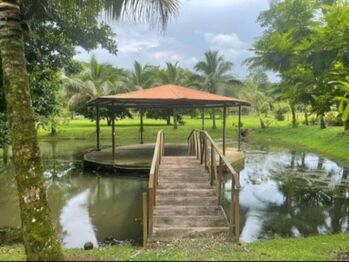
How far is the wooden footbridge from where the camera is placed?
592cm

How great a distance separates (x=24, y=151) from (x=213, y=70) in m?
32.0

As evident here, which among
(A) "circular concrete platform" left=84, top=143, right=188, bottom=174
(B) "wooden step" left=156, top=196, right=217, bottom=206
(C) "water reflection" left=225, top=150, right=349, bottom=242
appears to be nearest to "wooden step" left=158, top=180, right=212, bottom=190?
(B) "wooden step" left=156, top=196, right=217, bottom=206

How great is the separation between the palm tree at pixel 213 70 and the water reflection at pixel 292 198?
18042 millimetres

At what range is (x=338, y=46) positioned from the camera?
23.6 feet

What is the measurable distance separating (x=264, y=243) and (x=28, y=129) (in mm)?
4195

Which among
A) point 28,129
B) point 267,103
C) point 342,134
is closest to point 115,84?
point 267,103

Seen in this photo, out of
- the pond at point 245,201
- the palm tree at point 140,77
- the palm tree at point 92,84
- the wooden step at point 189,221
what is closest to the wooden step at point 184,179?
the pond at point 245,201

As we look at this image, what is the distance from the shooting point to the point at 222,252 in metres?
4.47

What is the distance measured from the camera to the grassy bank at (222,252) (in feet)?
13.5

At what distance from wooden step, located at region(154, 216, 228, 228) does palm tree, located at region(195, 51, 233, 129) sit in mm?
27801

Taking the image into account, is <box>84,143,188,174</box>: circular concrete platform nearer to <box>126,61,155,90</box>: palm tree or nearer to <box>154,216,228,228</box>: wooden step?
<box>154,216,228,228</box>: wooden step

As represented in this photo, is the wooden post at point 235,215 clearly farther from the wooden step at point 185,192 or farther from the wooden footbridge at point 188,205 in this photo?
the wooden step at point 185,192

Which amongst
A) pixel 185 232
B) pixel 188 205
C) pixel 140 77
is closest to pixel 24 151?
pixel 185 232

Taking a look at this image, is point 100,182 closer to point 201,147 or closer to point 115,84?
point 201,147
